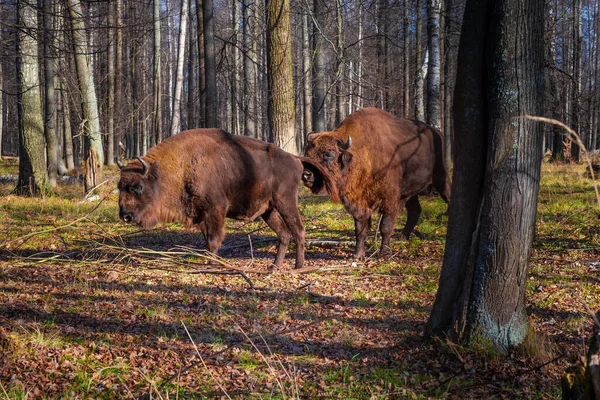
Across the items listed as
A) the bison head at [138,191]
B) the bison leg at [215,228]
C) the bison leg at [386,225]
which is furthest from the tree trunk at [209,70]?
the bison leg at [215,228]

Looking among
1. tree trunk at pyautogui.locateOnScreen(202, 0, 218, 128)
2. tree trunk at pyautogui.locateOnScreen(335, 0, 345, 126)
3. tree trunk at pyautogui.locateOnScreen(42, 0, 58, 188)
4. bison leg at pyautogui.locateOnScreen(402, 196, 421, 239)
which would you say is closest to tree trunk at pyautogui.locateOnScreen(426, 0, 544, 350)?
bison leg at pyautogui.locateOnScreen(402, 196, 421, 239)

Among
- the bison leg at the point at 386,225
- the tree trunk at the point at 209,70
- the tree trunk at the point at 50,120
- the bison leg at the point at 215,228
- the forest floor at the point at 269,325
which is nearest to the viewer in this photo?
the forest floor at the point at 269,325

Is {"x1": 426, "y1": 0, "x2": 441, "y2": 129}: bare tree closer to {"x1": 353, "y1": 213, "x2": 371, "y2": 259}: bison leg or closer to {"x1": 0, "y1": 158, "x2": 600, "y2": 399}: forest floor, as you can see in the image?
{"x1": 0, "y1": 158, "x2": 600, "y2": 399}: forest floor

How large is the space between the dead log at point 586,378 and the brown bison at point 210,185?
5.48 metres

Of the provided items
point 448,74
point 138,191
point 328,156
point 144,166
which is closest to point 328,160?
point 328,156

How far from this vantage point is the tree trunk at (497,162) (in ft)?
14.7

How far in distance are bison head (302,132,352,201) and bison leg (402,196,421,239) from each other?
1713 mm

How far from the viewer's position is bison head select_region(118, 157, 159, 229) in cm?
809

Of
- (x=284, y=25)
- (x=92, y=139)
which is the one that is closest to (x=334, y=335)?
(x=284, y=25)

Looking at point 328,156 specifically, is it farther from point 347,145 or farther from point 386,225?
point 386,225

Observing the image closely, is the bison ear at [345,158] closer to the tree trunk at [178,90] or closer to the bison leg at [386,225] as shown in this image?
the bison leg at [386,225]

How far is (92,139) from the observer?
1756cm

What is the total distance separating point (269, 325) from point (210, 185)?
290cm

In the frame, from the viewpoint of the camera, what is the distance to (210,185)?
8.06 metres
